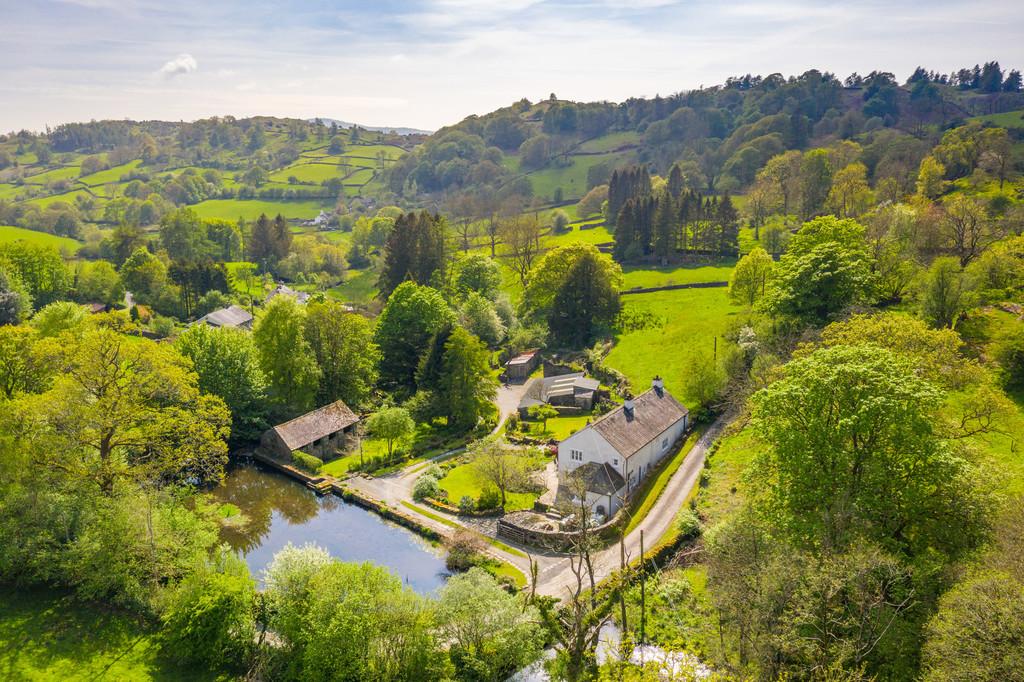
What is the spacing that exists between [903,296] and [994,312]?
8.60 meters

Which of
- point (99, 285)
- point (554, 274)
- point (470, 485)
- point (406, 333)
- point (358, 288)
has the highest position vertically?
point (554, 274)

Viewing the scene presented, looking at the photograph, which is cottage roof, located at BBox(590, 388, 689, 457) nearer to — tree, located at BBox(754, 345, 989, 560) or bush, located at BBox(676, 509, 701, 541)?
bush, located at BBox(676, 509, 701, 541)

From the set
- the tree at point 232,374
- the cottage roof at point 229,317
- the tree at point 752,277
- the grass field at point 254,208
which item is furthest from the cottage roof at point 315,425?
the grass field at point 254,208

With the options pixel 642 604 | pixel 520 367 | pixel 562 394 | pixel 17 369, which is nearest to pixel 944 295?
pixel 562 394

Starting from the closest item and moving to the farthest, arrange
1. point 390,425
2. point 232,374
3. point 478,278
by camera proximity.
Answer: point 390,425, point 232,374, point 478,278

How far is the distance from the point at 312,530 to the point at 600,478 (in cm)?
1942

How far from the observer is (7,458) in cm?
3456

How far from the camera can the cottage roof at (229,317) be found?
84312 millimetres

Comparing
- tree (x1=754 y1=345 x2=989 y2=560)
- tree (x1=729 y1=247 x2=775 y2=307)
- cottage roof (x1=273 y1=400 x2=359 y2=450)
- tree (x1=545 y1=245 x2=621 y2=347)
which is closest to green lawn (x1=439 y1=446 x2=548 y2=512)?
cottage roof (x1=273 y1=400 x2=359 y2=450)

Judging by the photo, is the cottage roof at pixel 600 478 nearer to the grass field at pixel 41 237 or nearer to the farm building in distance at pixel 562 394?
the farm building in distance at pixel 562 394

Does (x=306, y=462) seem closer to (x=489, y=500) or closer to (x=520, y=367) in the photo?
(x=489, y=500)

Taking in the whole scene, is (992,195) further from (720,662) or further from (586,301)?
(720,662)

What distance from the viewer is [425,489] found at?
4469 centimetres

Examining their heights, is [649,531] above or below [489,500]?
below
